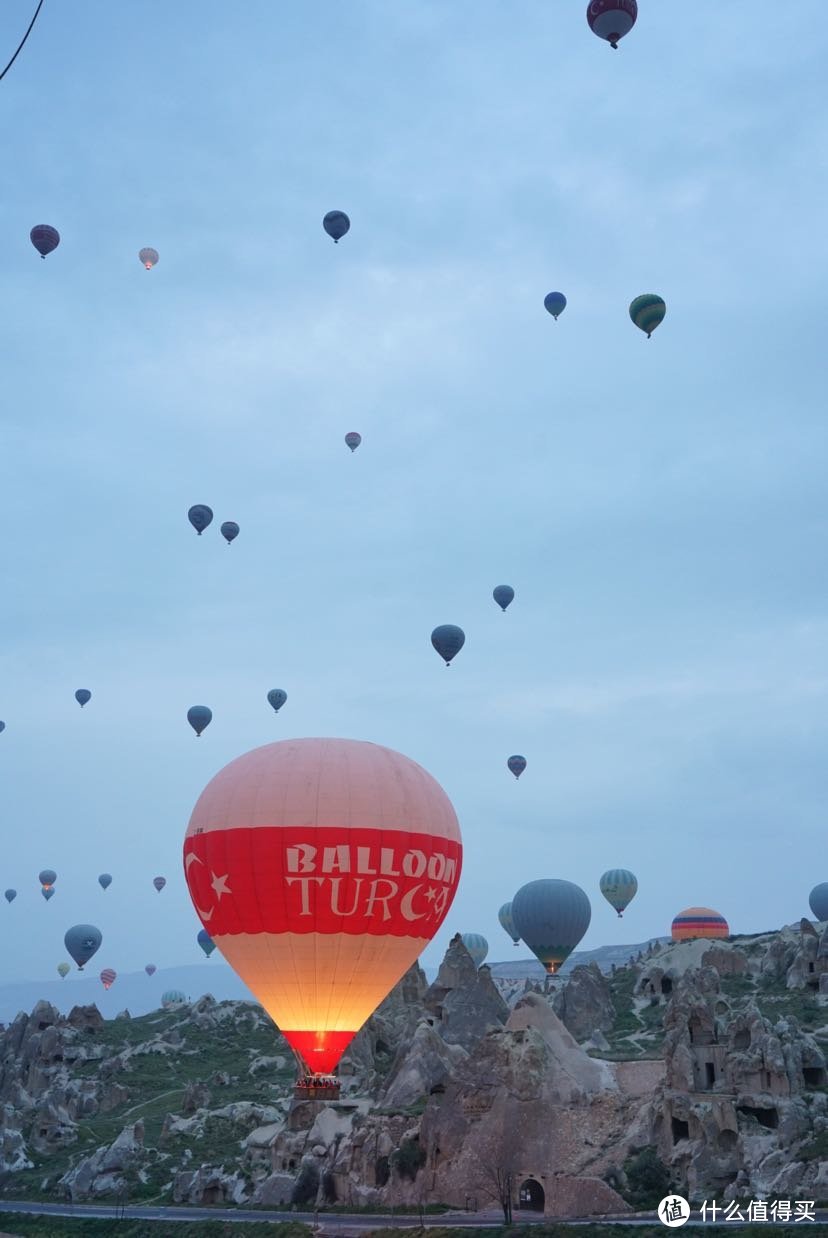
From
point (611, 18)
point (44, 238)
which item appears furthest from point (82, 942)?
point (611, 18)

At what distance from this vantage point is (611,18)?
58.2 metres

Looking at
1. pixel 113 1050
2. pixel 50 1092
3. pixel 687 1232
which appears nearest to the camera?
pixel 687 1232

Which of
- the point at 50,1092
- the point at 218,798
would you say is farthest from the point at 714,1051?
the point at 50,1092

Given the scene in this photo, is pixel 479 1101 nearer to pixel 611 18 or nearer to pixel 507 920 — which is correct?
pixel 611 18

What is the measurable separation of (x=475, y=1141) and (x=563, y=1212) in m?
6.51

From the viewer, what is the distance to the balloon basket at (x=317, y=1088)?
187 feet

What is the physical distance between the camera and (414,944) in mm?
60250

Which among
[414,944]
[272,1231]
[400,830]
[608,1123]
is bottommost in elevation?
[272,1231]

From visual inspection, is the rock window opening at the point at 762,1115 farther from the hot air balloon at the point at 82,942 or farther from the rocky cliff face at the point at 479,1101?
the hot air balloon at the point at 82,942

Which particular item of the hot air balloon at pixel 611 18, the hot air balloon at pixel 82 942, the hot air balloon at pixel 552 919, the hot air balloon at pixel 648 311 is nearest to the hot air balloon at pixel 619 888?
the hot air balloon at pixel 552 919

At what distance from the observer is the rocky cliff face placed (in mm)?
52812

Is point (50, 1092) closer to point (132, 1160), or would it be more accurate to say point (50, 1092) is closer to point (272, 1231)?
point (132, 1160)

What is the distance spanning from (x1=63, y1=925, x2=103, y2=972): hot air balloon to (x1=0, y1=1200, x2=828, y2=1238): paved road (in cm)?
7392

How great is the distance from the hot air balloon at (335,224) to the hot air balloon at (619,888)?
82722 mm
